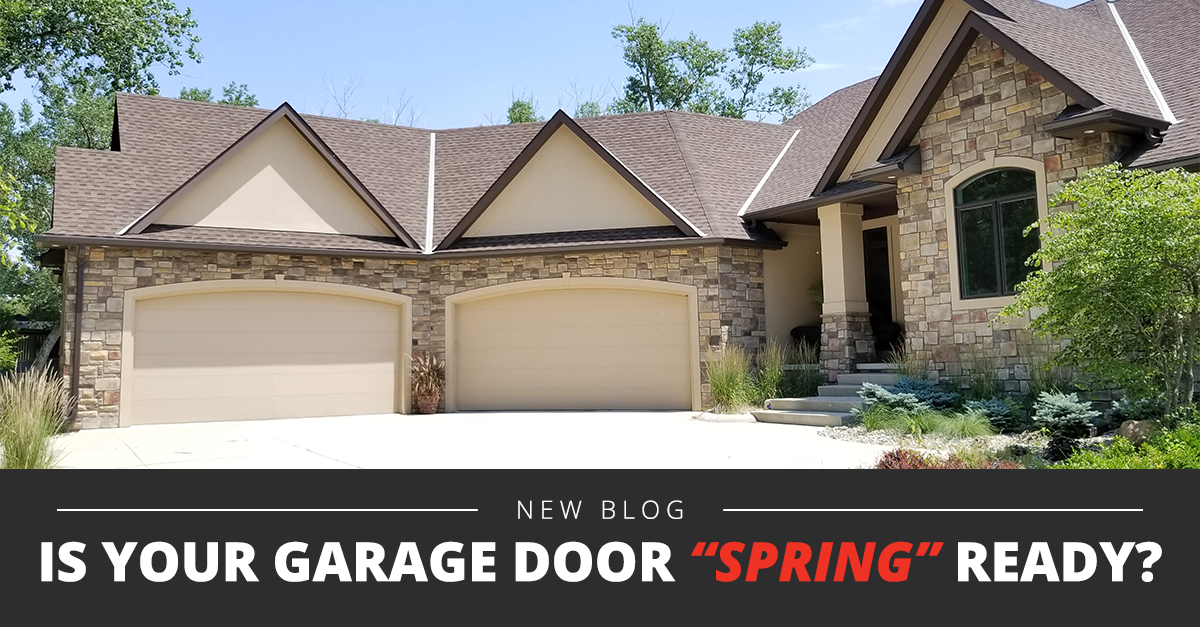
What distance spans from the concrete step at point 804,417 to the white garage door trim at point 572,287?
1909 mm

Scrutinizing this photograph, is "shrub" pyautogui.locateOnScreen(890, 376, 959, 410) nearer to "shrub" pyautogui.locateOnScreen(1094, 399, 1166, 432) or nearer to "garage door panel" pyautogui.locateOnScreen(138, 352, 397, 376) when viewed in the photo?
"shrub" pyautogui.locateOnScreen(1094, 399, 1166, 432)

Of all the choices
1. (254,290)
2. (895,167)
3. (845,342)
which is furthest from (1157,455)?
(254,290)

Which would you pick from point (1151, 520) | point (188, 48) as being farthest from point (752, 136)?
point (188, 48)

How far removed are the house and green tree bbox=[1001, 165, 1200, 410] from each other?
3150 mm

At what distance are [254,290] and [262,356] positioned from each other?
1.07 m

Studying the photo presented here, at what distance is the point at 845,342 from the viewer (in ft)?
44.9

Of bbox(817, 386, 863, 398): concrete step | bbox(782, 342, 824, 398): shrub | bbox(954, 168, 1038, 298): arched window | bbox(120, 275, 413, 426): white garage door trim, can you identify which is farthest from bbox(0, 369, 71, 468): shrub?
bbox(954, 168, 1038, 298): arched window

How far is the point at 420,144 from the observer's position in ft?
61.8

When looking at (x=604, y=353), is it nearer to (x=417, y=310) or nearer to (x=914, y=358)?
(x=417, y=310)

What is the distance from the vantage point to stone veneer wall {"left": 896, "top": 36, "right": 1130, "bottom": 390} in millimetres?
10945

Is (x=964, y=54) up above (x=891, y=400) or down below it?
above

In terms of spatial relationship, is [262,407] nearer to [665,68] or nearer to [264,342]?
[264,342]

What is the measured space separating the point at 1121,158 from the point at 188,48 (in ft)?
77.8

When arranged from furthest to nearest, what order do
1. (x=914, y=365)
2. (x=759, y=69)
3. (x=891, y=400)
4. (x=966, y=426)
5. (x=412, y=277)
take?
(x=759, y=69), (x=412, y=277), (x=914, y=365), (x=891, y=400), (x=966, y=426)
